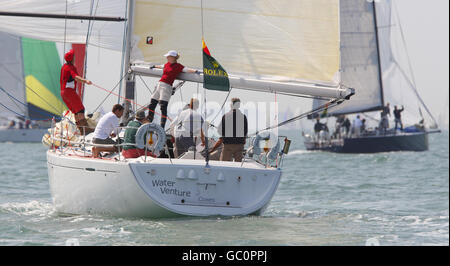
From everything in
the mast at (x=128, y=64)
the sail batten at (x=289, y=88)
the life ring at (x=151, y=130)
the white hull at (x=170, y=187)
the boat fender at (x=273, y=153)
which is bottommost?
the white hull at (x=170, y=187)

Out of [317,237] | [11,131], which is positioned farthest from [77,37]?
[11,131]

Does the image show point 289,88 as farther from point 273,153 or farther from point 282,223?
point 282,223

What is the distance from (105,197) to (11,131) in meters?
48.9

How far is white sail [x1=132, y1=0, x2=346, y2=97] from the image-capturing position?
1190 cm

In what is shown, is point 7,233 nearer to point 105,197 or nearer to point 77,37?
point 105,197

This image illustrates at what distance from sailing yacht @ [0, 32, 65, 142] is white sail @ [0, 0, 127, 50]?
0.36 metres

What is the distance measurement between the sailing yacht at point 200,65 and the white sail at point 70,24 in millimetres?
16

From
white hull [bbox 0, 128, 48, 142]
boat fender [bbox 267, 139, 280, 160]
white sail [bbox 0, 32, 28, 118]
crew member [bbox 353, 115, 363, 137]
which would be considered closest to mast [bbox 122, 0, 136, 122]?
white sail [bbox 0, 32, 28, 118]

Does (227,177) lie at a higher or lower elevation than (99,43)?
lower

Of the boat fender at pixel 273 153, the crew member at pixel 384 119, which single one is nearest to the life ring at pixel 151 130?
the boat fender at pixel 273 153

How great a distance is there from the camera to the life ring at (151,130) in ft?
34.2

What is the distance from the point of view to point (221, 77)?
33.8ft

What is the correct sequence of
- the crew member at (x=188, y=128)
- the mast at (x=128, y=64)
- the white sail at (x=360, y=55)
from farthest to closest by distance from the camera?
the white sail at (x=360, y=55) < the mast at (x=128, y=64) < the crew member at (x=188, y=128)

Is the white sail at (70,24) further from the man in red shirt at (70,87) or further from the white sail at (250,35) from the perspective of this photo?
the man in red shirt at (70,87)
